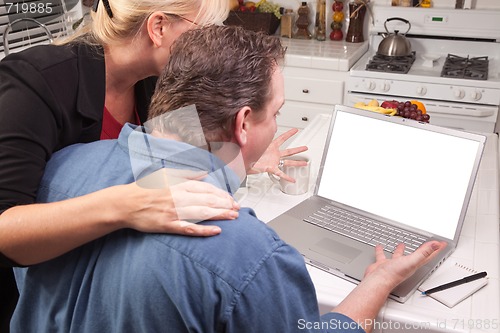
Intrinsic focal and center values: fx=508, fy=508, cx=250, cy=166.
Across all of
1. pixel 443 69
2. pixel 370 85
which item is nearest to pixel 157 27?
pixel 370 85

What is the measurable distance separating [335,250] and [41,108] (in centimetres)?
73

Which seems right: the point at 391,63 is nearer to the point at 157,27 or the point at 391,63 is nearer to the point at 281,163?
the point at 281,163

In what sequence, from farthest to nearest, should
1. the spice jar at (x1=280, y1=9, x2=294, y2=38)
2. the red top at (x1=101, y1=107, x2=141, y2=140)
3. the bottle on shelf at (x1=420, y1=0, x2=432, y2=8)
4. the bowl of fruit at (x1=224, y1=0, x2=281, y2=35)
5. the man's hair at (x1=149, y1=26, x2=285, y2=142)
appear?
1. the spice jar at (x1=280, y1=9, x2=294, y2=38)
2. the bowl of fruit at (x1=224, y1=0, x2=281, y2=35)
3. the bottle on shelf at (x1=420, y1=0, x2=432, y2=8)
4. the red top at (x1=101, y1=107, x2=141, y2=140)
5. the man's hair at (x1=149, y1=26, x2=285, y2=142)

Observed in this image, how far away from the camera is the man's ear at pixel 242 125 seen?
818 millimetres

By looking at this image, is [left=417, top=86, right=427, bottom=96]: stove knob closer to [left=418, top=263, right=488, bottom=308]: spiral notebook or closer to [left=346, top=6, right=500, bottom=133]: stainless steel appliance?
[left=346, top=6, right=500, bottom=133]: stainless steel appliance

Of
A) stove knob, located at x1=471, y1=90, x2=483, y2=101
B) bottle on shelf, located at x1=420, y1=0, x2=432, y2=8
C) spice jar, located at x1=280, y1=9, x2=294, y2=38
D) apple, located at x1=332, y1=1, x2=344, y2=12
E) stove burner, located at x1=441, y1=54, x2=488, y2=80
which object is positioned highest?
bottle on shelf, located at x1=420, y1=0, x2=432, y2=8

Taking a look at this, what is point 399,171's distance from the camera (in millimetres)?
1310

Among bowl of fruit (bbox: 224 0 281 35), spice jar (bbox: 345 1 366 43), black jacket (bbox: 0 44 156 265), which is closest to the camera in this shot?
black jacket (bbox: 0 44 156 265)

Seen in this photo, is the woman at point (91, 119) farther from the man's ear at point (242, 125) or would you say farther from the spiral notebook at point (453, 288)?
the spiral notebook at point (453, 288)

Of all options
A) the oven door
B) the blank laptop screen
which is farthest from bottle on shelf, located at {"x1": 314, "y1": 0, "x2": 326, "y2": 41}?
the blank laptop screen

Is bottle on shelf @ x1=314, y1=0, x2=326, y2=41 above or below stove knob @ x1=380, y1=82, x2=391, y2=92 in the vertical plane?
above

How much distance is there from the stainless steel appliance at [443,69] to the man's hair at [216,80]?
2412 mm

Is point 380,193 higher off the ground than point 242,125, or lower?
lower

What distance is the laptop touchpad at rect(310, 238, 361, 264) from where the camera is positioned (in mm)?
1174
